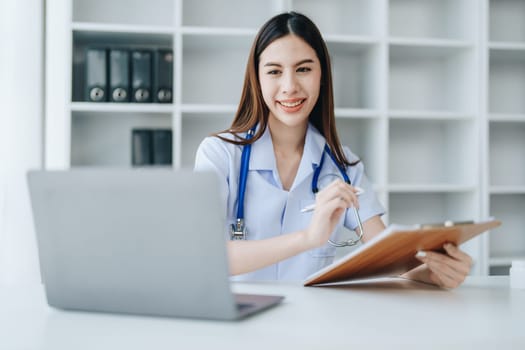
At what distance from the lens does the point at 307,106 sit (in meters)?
1.85

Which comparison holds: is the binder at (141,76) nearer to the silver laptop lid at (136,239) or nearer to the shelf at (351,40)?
the shelf at (351,40)

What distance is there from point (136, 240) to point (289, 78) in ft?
3.50

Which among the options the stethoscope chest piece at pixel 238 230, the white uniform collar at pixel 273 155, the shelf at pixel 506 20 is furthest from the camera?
the shelf at pixel 506 20

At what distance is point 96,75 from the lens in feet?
8.82

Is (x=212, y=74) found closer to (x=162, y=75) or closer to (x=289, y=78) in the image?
(x=162, y=75)

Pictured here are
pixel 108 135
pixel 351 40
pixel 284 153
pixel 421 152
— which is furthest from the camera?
pixel 421 152

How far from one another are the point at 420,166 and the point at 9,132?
2.10 m

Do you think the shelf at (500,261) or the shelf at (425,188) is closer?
the shelf at (425,188)

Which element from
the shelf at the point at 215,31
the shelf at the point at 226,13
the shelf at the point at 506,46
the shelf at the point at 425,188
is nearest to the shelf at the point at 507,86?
the shelf at the point at 506,46

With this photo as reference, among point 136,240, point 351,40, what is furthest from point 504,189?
point 136,240

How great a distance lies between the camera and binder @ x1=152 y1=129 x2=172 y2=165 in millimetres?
2756

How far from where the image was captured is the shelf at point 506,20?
335 centimetres

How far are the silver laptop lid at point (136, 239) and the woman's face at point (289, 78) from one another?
1030mm

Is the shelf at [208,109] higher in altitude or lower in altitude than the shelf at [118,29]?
lower
